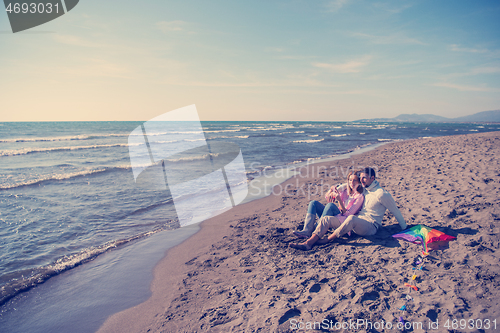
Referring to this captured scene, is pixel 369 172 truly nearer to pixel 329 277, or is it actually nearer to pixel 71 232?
pixel 329 277

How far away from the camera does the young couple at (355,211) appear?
4.00 m

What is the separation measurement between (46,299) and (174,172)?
976 cm

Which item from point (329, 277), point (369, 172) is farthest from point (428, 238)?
point (329, 277)

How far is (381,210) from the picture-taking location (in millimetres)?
4051

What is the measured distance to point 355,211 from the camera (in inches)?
167

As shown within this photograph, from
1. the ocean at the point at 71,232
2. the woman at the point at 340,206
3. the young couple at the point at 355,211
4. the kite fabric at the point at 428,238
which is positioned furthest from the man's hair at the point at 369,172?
the ocean at the point at 71,232

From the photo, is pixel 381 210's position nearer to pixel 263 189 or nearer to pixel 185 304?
pixel 185 304

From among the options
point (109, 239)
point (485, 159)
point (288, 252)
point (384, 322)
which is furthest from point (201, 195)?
point (485, 159)

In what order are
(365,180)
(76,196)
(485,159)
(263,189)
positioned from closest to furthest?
(365,180) → (485,159) → (76,196) → (263,189)

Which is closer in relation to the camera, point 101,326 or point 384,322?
point 384,322

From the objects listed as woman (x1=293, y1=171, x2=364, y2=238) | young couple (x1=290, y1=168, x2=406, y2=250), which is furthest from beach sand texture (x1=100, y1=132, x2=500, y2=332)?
woman (x1=293, y1=171, x2=364, y2=238)

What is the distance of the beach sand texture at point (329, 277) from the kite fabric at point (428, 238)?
101 millimetres

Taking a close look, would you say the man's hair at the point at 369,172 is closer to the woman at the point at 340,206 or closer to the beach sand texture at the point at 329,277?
the woman at the point at 340,206

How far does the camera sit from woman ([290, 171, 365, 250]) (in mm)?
4172
